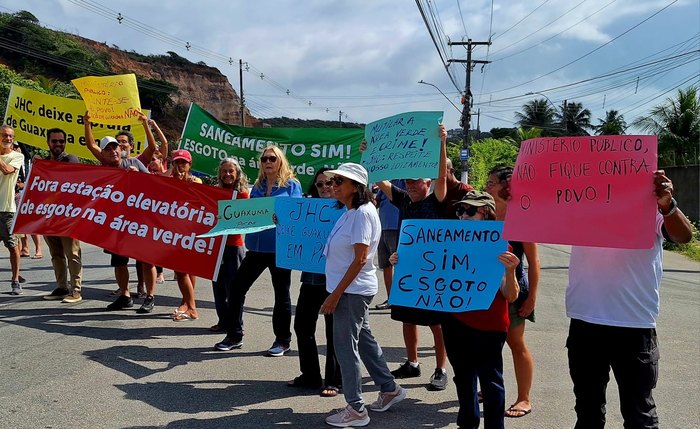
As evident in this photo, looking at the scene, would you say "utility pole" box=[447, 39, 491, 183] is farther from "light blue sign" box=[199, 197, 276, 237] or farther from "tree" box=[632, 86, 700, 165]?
"light blue sign" box=[199, 197, 276, 237]

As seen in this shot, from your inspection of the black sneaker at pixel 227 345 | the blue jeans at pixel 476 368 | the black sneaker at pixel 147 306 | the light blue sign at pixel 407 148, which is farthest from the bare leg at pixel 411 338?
the black sneaker at pixel 147 306

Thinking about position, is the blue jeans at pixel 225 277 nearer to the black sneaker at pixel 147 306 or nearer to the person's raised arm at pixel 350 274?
the black sneaker at pixel 147 306

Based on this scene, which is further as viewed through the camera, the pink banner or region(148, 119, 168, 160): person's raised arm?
region(148, 119, 168, 160): person's raised arm

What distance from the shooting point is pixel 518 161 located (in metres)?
3.28

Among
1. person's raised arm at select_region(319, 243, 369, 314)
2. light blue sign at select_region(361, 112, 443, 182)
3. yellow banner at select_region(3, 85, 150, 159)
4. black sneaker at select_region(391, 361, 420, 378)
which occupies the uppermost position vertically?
yellow banner at select_region(3, 85, 150, 159)

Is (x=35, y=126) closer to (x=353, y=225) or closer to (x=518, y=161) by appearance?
(x=353, y=225)

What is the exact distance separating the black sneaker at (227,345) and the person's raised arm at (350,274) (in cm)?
207

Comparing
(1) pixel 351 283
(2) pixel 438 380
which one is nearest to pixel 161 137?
(1) pixel 351 283

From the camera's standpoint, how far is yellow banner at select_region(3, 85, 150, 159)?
8.87 meters

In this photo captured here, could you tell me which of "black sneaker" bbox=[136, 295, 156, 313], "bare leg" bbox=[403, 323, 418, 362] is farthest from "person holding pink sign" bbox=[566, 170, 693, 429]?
"black sneaker" bbox=[136, 295, 156, 313]

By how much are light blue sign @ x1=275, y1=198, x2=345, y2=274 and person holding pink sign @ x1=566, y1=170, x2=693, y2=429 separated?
2105mm

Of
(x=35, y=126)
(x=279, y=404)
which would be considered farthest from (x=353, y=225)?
(x=35, y=126)

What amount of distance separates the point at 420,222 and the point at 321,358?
2337mm

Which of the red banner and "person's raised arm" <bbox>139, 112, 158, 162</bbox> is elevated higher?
"person's raised arm" <bbox>139, 112, 158, 162</bbox>
